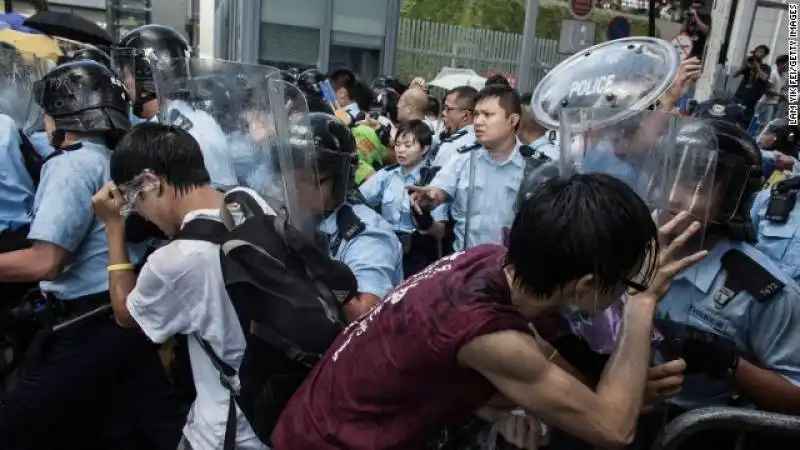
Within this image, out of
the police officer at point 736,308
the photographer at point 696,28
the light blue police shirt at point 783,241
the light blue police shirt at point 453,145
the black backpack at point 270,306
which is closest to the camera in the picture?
the black backpack at point 270,306

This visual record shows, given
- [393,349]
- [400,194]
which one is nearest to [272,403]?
[393,349]

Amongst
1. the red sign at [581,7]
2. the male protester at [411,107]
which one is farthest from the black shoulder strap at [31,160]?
the red sign at [581,7]

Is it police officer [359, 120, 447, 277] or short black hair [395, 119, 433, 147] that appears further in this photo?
short black hair [395, 119, 433, 147]

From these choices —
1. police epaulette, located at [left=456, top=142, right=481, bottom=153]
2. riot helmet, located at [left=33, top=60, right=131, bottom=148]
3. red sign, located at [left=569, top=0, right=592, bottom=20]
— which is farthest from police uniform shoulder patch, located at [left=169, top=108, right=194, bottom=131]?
red sign, located at [left=569, top=0, right=592, bottom=20]

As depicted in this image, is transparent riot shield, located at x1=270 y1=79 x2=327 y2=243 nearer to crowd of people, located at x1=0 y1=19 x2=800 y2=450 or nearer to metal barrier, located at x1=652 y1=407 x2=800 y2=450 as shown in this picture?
crowd of people, located at x1=0 y1=19 x2=800 y2=450

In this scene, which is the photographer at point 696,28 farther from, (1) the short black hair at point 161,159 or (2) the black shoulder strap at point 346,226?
(1) the short black hair at point 161,159

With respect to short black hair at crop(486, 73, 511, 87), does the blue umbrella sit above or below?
above

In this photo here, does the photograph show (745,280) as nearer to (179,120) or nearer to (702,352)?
(702,352)

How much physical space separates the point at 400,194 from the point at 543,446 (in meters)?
3.24

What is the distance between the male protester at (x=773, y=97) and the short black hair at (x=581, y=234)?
280 inches

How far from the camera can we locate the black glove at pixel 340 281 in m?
2.04

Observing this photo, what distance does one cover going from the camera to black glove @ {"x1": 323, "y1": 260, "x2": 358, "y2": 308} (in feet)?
6.68

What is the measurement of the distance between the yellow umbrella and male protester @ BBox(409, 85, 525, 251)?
2.66 m

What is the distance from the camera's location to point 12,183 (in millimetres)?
3027
